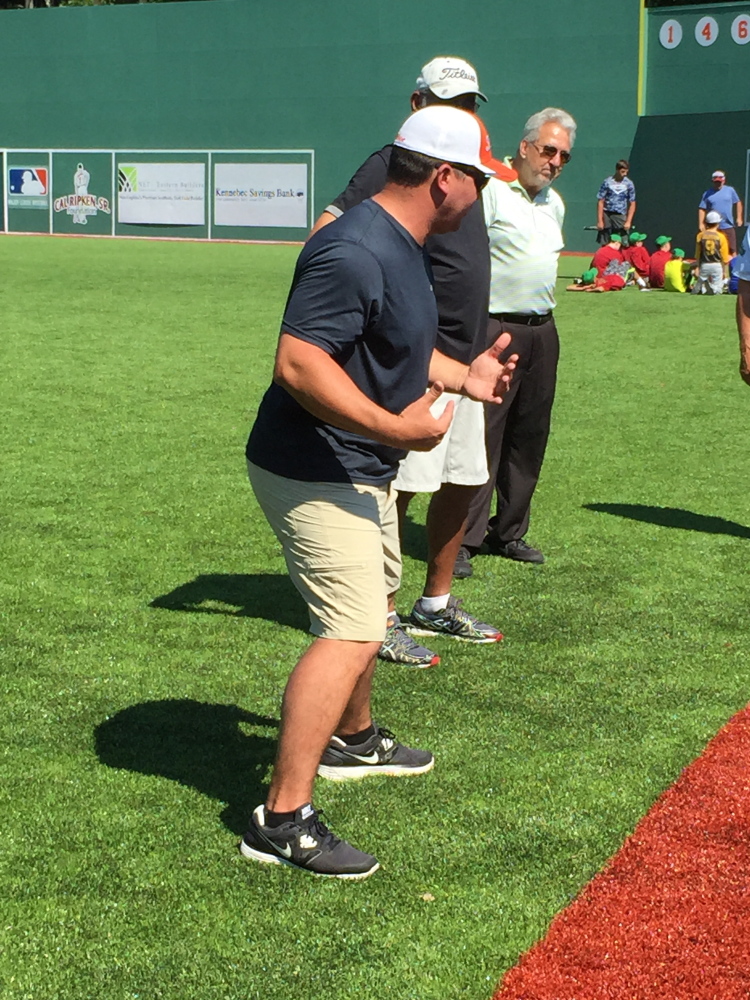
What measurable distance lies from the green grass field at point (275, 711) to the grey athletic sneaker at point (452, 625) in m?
0.10

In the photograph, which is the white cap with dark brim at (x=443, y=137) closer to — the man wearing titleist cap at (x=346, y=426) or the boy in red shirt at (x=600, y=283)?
the man wearing titleist cap at (x=346, y=426)

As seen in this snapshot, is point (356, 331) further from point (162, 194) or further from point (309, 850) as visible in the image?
point (162, 194)

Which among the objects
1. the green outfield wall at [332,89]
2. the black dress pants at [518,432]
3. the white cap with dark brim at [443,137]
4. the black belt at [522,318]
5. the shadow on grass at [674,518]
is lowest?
the shadow on grass at [674,518]

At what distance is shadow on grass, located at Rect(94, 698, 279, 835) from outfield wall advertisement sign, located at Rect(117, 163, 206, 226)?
3365cm

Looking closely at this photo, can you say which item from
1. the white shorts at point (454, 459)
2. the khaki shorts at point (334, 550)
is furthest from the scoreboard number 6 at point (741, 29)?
the khaki shorts at point (334, 550)

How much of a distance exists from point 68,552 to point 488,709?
2.73 metres

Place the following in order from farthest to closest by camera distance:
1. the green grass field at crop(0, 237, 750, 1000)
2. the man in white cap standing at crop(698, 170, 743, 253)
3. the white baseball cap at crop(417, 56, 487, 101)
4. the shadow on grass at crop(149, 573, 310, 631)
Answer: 1. the man in white cap standing at crop(698, 170, 743, 253)
2. the shadow on grass at crop(149, 573, 310, 631)
3. the white baseball cap at crop(417, 56, 487, 101)
4. the green grass field at crop(0, 237, 750, 1000)

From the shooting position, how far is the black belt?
6648 millimetres

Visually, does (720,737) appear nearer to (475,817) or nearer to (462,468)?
(475,817)

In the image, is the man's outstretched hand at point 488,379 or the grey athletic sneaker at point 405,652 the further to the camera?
the grey athletic sneaker at point 405,652

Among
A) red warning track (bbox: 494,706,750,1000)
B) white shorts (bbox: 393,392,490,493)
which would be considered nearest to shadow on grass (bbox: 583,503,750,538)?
white shorts (bbox: 393,392,490,493)

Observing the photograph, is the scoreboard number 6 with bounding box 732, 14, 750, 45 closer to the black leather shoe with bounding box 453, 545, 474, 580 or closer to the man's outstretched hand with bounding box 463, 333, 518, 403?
the black leather shoe with bounding box 453, 545, 474, 580

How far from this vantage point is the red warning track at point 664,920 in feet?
9.90

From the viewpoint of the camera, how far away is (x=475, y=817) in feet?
Result: 12.7
